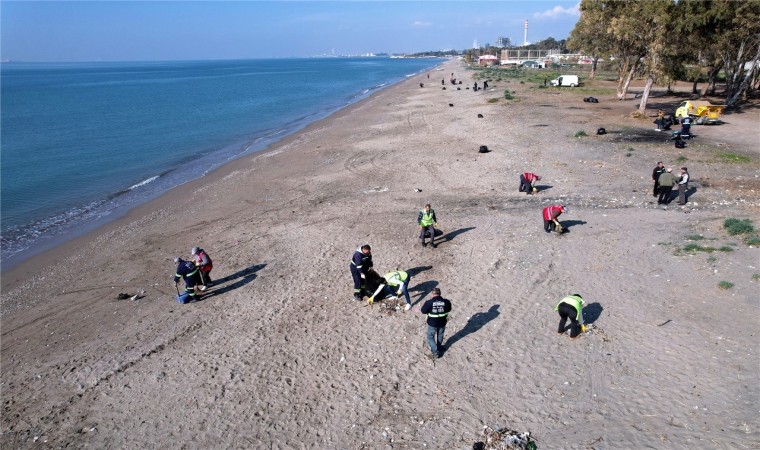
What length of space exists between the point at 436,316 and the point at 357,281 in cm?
317

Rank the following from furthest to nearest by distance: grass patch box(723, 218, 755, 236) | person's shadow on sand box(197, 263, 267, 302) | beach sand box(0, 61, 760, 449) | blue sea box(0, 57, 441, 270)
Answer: blue sea box(0, 57, 441, 270)
grass patch box(723, 218, 755, 236)
person's shadow on sand box(197, 263, 267, 302)
beach sand box(0, 61, 760, 449)

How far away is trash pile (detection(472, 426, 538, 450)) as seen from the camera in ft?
23.9

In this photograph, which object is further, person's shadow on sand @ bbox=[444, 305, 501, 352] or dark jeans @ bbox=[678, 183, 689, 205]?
dark jeans @ bbox=[678, 183, 689, 205]

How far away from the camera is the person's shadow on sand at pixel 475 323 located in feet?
33.4

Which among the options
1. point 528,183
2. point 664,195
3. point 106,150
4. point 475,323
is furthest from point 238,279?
point 106,150

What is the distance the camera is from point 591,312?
10.7 m

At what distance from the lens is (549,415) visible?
26.0ft

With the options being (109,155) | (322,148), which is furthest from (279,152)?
(109,155)

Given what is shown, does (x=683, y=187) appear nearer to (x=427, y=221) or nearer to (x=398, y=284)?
(x=427, y=221)

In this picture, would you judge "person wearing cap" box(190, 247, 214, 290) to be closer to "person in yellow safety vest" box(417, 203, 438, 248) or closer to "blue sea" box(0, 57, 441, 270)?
"person in yellow safety vest" box(417, 203, 438, 248)

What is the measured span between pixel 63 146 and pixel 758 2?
52.9 m

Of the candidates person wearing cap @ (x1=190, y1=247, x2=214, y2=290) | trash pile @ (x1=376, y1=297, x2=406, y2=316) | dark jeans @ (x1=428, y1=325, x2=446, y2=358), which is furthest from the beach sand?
person wearing cap @ (x1=190, y1=247, x2=214, y2=290)

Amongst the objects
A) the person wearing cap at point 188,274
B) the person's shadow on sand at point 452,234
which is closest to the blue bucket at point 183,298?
the person wearing cap at point 188,274

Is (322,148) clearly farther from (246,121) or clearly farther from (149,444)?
(149,444)
